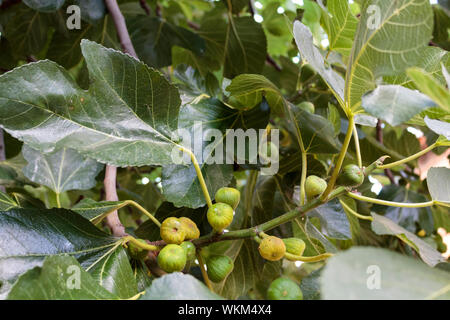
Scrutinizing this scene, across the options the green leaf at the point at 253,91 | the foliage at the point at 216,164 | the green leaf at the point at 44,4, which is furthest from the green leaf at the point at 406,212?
the green leaf at the point at 44,4

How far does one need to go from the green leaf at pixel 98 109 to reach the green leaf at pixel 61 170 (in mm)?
323

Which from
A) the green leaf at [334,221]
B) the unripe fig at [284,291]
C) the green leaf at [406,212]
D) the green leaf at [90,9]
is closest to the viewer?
the unripe fig at [284,291]

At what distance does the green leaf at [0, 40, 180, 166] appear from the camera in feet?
1.93

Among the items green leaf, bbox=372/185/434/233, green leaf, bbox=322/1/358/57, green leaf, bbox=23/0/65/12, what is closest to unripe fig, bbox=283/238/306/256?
green leaf, bbox=322/1/358/57

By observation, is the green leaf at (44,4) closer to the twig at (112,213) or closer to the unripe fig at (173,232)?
the twig at (112,213)

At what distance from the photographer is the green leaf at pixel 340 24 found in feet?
2.22

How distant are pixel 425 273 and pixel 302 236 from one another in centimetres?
46

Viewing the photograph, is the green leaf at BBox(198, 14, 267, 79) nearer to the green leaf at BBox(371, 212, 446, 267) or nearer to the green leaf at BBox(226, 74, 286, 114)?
the green leaf at BBox(226, 74, 286, 114)

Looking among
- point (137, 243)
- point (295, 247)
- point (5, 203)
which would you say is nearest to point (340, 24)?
point (295, 247)

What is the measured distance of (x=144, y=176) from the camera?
1.64 m

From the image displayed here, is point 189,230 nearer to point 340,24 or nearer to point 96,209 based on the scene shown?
point 96,209

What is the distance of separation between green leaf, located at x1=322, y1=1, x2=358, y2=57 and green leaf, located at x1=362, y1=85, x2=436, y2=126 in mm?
231

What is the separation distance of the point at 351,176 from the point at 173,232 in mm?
257
